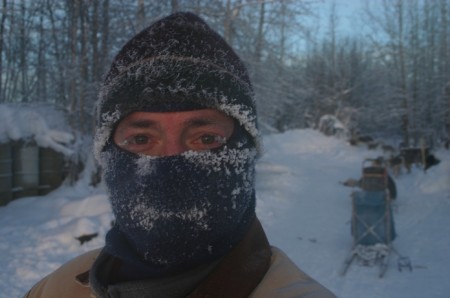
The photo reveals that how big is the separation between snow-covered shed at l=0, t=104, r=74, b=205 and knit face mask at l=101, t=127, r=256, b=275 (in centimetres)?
1126

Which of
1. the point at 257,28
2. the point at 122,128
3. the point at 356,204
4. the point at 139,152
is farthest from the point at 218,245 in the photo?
the point at 257,28

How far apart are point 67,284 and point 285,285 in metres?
0.81

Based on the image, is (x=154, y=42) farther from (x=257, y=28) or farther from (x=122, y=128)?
(x=257, y=28)

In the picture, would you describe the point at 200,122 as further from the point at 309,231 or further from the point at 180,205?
the point at 309,231

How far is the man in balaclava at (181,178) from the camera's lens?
50.3 inches

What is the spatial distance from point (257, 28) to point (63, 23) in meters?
6.02

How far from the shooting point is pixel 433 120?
32.5 meters

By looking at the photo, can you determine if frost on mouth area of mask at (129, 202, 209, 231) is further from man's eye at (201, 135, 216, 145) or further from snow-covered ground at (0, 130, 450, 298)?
snow-covered ground at (0, 130, 450, 298)

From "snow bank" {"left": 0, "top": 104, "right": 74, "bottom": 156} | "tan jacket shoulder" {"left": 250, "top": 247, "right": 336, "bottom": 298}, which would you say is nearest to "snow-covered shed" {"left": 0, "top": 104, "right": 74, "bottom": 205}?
"snow bank" {"left": 0, "top": 104, "right": 74, "bottom": 156}

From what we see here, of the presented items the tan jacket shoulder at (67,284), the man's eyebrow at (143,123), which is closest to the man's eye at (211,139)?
the man's eyebrow at (143,123)

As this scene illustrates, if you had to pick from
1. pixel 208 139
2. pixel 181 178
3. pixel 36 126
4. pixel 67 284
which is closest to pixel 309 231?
pixel 36 126

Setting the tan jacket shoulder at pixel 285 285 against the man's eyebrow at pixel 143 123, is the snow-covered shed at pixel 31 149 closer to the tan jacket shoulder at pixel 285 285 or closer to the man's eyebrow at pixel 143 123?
the man's eyebrow at pixel 143 123

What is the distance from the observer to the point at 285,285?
125 cm

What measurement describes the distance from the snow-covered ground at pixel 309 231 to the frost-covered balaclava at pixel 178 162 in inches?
179
